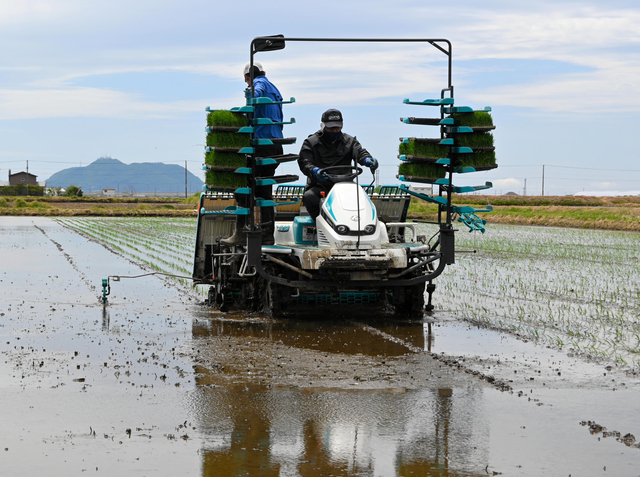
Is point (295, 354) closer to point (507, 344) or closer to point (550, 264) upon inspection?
point (507, 344)

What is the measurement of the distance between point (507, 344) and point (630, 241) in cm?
2052

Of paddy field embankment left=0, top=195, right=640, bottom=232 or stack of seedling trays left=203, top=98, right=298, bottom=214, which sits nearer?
stack of seedling trays left=203, top=98, right=298, bottom=214

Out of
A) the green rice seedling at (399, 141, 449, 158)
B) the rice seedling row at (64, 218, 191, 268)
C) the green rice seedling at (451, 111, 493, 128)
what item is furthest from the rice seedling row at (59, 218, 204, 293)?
the green rice seedling at (451, 111, 493, 128)

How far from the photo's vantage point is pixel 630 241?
27.0m

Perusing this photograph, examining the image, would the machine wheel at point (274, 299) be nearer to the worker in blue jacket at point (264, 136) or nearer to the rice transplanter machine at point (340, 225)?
the rice transplanter machine at point (340, 225)

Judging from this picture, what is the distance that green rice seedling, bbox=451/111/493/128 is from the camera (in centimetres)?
977

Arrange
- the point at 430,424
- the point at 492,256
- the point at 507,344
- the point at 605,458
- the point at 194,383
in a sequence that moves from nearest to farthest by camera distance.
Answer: the point at 605,458 < the point at 430,424 < the point at 194,383 < the point at 507,344 < the point at 492,256

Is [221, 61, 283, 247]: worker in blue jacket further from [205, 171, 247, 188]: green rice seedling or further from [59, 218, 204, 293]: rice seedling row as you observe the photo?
[59, 218, 204, 293]: rice seedling row

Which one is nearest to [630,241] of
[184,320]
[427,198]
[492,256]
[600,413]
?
[492,256]

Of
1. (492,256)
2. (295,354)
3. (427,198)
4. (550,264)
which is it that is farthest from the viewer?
(492,256)

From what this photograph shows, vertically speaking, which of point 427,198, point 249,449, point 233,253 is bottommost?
point 249,449

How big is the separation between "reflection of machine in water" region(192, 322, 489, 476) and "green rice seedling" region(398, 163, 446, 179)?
429 centimetres

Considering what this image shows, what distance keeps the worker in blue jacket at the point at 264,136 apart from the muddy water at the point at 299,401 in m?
1.20

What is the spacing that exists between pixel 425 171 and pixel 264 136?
80.8 inches
